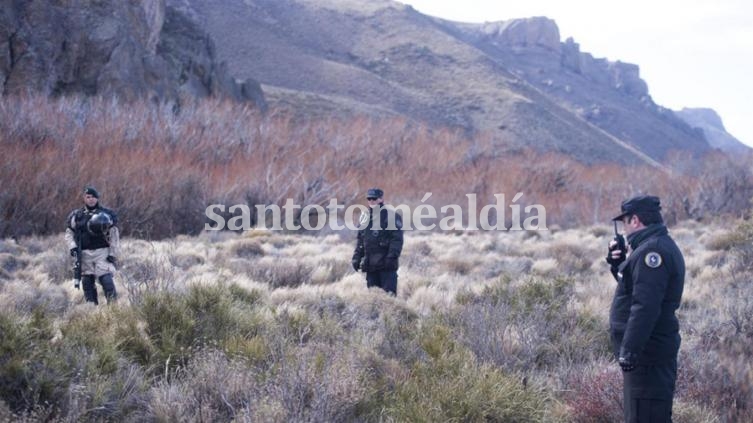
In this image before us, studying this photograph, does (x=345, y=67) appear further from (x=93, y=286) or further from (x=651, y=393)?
(x=651, y=393)

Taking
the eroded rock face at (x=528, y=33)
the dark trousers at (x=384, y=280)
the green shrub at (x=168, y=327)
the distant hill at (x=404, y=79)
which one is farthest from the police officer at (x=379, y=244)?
the eroded rock face at (x=528, y=33)

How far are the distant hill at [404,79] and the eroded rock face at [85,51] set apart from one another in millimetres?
15855

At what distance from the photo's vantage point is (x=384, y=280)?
9.20 metres

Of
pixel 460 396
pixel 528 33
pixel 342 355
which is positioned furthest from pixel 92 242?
pixel 528 33

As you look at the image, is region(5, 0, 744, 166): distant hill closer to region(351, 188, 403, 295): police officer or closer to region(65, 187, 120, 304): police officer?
region(65, 187, 120, 304): police officer

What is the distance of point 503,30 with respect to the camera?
5458 inches

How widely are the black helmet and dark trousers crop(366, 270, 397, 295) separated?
10.8 ft

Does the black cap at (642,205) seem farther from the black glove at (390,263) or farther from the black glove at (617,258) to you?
the black glove at (390,263)

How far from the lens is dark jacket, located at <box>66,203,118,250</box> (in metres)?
8.73

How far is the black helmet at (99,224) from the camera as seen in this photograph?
870 cm

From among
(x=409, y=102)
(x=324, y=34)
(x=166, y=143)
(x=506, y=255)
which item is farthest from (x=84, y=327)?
(x=324, y=34)

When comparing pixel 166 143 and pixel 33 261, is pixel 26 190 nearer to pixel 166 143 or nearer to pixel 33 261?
pixel 33 261

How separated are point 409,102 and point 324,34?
74.1 ft

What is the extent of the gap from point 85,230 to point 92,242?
177 millimetres
